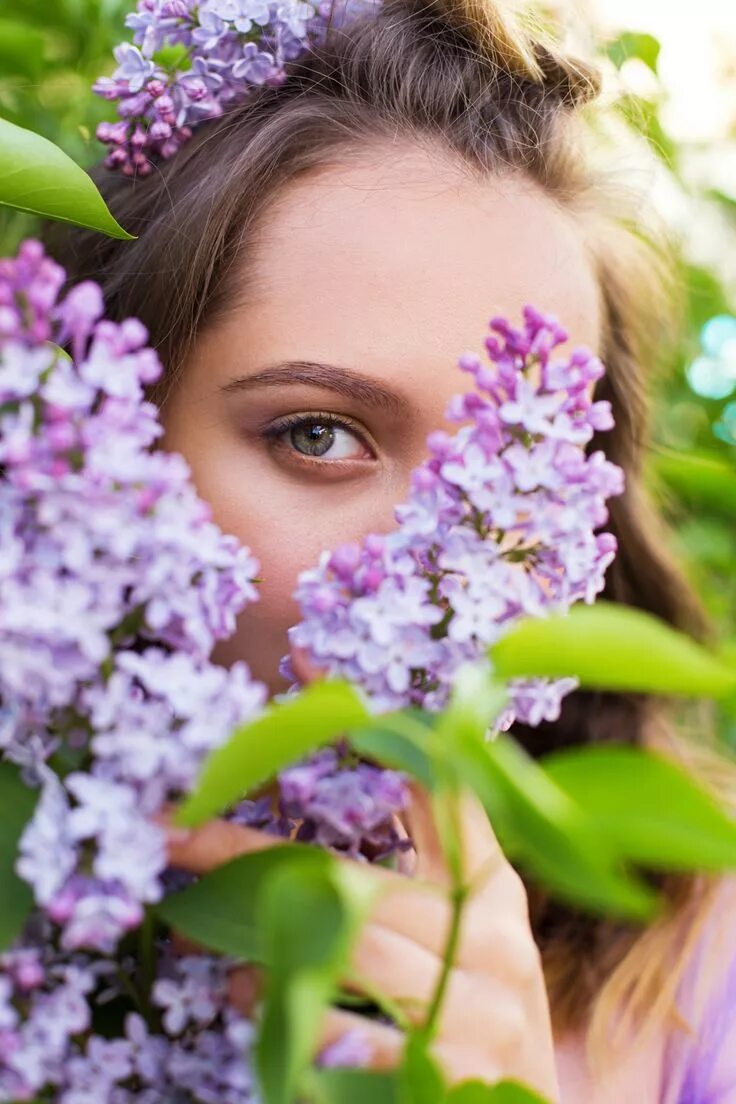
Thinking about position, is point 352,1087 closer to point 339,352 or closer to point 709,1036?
point 339,352

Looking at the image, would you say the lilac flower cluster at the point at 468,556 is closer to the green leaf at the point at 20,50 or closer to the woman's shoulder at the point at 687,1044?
the green leaf at the point at 20,50

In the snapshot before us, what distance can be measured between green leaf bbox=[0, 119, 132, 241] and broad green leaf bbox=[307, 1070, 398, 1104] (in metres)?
0.56

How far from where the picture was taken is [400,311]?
1123 millimetres

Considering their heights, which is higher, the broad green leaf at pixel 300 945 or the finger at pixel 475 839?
the broad green leaf at pixel 300 945

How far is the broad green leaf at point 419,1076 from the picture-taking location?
458 mm

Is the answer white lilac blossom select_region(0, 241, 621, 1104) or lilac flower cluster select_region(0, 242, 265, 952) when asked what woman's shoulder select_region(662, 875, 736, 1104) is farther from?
lilac flower cluster select_region(0, 242, 265, 952)

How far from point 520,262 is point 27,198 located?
0.53m

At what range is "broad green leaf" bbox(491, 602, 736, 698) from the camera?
1.37 ft

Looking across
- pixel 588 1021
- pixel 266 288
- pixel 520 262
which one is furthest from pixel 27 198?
pixel 588 1021

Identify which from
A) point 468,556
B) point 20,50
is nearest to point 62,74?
point 20,50

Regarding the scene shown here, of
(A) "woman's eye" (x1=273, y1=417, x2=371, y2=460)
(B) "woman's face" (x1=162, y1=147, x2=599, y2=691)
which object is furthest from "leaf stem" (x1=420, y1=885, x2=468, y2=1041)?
(A) "woman's eye" (x1=273, y1=417, x2=371, y2=460)

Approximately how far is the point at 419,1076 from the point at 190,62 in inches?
45.1

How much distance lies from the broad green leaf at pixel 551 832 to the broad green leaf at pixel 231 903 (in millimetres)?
129

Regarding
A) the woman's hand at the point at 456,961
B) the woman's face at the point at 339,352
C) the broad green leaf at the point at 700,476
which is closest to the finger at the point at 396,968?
the woman's hand at the point at 456,961
